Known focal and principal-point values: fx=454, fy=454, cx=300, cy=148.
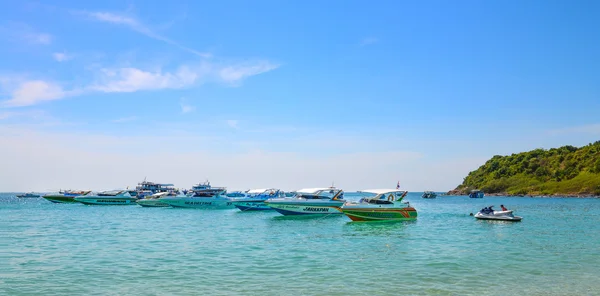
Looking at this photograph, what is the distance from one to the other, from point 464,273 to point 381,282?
A: 4542 mm

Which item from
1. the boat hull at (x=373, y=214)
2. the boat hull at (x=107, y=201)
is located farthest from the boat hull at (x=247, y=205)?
the boat hull at (x=107, y=201)

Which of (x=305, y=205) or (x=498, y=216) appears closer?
(x=498, y=216)

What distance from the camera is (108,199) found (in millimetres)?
100688

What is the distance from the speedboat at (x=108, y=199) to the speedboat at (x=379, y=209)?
70656mm

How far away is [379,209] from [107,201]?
243 ft

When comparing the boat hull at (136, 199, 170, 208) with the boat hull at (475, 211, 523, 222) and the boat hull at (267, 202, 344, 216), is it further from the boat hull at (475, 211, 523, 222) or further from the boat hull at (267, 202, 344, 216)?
the boat hull at (475, 211, 523, 222)

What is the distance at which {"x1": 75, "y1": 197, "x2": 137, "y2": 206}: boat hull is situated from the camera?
98375mm

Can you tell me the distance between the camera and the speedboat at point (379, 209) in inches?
1836

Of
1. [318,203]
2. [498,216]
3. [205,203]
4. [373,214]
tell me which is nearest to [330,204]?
[318,203]

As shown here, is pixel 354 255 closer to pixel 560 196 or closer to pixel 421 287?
pixel 421 287

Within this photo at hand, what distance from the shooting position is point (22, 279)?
19.4 meters

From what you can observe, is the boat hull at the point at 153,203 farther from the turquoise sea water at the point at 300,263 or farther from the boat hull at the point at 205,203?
the turquoise sea water at the point at 300,263

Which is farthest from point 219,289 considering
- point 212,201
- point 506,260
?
point 212,201

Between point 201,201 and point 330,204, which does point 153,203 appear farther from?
point 330,204
